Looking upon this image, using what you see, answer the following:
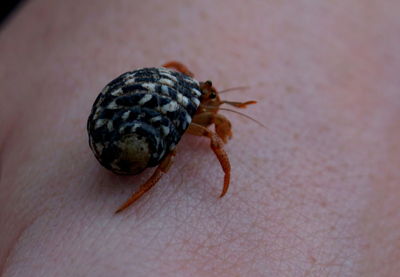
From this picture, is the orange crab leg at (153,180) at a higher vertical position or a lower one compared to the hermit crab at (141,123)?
lower

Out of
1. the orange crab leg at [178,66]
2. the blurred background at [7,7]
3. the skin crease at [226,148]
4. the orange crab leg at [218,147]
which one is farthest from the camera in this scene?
the blurred background at [7,7]

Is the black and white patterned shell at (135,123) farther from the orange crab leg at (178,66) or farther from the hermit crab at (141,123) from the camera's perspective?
the orange crab leg at (178,66)

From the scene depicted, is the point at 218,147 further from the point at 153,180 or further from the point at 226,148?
the point at 153,180

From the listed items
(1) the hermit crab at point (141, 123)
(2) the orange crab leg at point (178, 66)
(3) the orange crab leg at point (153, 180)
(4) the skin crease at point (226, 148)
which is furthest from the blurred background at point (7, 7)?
(3) the orange crab leg at point (153, 180)

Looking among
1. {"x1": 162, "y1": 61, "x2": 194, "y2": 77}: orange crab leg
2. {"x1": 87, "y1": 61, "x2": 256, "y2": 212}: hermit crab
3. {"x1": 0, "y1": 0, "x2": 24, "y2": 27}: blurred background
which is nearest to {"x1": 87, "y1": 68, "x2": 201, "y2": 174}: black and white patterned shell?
{"x1": 87, "y1": 61, "x2": 256, "y2": 212}: hermit crab

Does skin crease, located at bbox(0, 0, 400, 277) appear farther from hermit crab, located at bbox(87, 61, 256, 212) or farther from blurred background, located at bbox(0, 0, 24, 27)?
blurred background, located at bbox(0, 0, 24, 27)

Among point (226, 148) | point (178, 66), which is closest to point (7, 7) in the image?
point (178, 66)

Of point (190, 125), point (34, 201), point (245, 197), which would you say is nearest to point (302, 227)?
point (245, 197)
